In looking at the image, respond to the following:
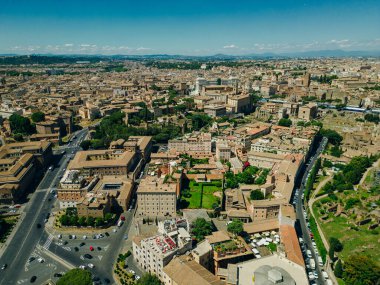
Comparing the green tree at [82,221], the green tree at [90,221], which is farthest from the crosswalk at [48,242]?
Result: the green tree at [90,221]

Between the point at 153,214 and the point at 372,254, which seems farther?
the point at 153,214

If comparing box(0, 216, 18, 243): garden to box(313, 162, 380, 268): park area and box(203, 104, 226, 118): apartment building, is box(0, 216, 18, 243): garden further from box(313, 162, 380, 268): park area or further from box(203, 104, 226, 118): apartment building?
box(203, 104, 226, 118): apartment building

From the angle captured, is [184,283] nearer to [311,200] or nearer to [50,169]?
[311,200]

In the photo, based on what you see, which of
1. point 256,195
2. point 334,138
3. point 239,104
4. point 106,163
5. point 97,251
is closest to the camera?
point 97,251

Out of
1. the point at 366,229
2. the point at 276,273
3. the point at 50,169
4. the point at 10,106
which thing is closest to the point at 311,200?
the point at 366,229

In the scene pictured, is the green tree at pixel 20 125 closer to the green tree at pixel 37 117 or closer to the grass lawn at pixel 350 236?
the green tree at pixel 37 117

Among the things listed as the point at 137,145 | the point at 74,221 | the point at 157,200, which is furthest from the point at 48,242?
the point at 137,145

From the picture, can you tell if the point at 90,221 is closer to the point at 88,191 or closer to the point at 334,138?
the point at 88,191
